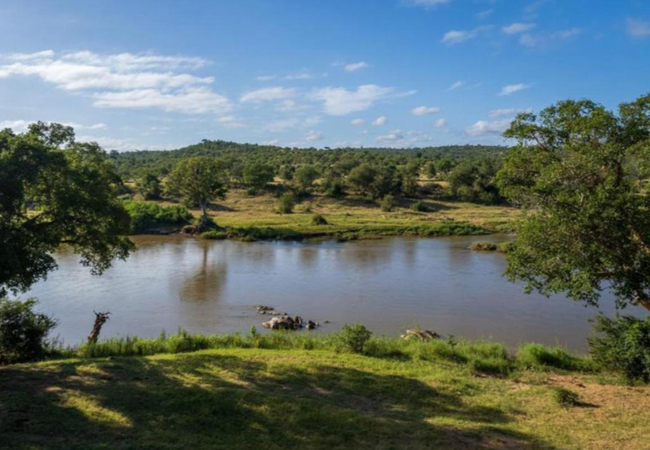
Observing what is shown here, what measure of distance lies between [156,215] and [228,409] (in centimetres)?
5748

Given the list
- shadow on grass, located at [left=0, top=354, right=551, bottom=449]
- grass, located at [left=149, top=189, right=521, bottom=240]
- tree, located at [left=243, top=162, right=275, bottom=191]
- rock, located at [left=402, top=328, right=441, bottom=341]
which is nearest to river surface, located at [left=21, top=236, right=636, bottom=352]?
rock, located at [left=402, top=328, right=441, bottom=341]

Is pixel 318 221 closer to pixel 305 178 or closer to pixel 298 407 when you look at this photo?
pixel 305 178

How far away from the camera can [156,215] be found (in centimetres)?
6384

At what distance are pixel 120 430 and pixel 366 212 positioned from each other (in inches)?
2607

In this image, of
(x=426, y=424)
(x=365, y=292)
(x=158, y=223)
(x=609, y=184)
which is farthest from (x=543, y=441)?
(x=158, y=223)

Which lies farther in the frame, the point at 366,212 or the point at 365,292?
the point at 366,212

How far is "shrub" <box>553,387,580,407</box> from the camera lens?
36.2 feet

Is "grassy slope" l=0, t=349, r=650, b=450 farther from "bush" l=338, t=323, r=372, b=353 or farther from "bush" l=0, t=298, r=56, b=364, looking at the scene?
"bush" l=0, t=298, r=56, b=364

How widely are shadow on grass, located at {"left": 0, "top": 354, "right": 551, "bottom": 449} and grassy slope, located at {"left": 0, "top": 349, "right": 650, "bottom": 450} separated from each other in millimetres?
23

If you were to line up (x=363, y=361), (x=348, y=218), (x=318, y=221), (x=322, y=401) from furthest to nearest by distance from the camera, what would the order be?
(x=348, y=218) → (x=318, y=221) → (x=363, y=361) → (x=322, y=401)

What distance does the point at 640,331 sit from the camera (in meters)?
13.2

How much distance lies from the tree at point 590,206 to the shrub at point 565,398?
2.35 m

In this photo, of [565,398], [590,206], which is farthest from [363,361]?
[590,206]

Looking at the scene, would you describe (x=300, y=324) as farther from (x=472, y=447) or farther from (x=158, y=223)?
(x=158, y=223)
